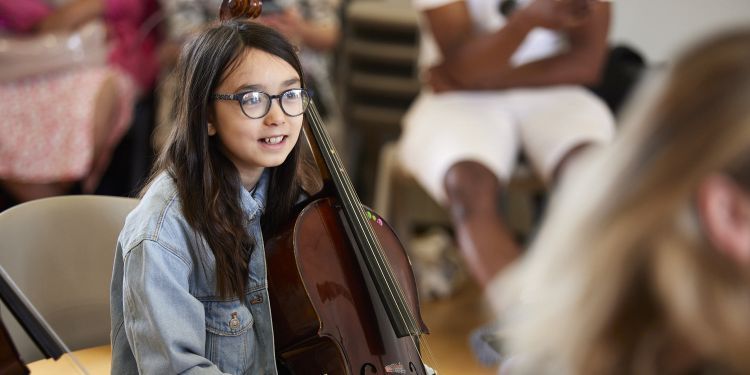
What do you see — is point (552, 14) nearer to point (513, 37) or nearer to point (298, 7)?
point (513, 37)

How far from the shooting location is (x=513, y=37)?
220cm

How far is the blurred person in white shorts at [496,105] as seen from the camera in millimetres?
2160

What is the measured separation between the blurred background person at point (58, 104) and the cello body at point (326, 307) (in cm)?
138

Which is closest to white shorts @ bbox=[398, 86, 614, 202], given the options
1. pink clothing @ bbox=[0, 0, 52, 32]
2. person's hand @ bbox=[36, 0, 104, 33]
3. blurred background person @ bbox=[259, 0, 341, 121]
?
blurred background person @ bbox=[259, 0, 341, 121]

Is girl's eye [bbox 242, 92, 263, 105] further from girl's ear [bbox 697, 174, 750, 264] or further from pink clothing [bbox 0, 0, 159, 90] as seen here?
pink clothing [bbox 0, 0, 159, 90]

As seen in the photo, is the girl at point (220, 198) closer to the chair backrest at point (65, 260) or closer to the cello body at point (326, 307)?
the cello body at point (326, 307)

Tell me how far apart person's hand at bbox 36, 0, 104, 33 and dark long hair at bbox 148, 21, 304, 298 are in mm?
1432

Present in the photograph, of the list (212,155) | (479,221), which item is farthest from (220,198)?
(479,221)

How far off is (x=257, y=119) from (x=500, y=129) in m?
1.17

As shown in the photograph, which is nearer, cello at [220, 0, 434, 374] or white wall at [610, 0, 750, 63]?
cello at [220, 0, 434, 374]

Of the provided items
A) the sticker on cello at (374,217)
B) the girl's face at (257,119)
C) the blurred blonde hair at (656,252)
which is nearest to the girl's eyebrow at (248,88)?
the girl's face at (257,119)

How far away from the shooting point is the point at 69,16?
2.53 m

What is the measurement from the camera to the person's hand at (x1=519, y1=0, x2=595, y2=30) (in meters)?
2.13

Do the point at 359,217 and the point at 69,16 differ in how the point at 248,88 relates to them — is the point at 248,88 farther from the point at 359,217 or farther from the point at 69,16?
the point at 69,16
